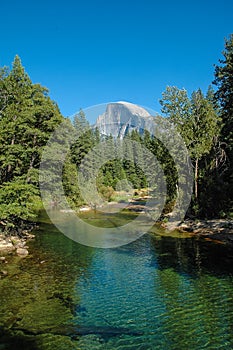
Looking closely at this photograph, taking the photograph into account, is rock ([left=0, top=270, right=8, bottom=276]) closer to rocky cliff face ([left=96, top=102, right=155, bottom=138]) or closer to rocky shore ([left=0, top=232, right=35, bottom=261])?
rocky shore ([left=0, top=232, right=35, bottom=261])

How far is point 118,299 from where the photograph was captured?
1414 cm

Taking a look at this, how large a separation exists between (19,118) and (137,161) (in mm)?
62386

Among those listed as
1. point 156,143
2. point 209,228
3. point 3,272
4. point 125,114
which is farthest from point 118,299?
point 125,114

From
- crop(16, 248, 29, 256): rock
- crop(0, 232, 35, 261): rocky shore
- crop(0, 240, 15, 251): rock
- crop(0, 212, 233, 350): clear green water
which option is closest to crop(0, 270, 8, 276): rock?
crop(0, 212, 233, 350): clear green water

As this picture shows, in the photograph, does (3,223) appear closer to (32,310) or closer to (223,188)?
(32,310)

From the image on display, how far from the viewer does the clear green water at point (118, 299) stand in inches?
419

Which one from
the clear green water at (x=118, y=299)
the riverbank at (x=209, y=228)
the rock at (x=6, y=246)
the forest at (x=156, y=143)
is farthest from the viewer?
the riverbank at (x=209, y=228)

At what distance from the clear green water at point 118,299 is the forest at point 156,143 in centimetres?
549

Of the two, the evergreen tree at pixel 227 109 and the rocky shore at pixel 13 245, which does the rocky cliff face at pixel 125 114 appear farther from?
the rocky shore at pixel 13 245

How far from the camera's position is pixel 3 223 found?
27.9 metres

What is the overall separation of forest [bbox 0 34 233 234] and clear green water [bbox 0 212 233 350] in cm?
549

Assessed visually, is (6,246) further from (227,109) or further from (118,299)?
(227,109)

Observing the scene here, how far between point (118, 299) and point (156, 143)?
3000 cm

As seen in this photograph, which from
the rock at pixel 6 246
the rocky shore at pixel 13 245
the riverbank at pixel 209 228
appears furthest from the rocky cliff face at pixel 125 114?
the rock at pixel 6 246
